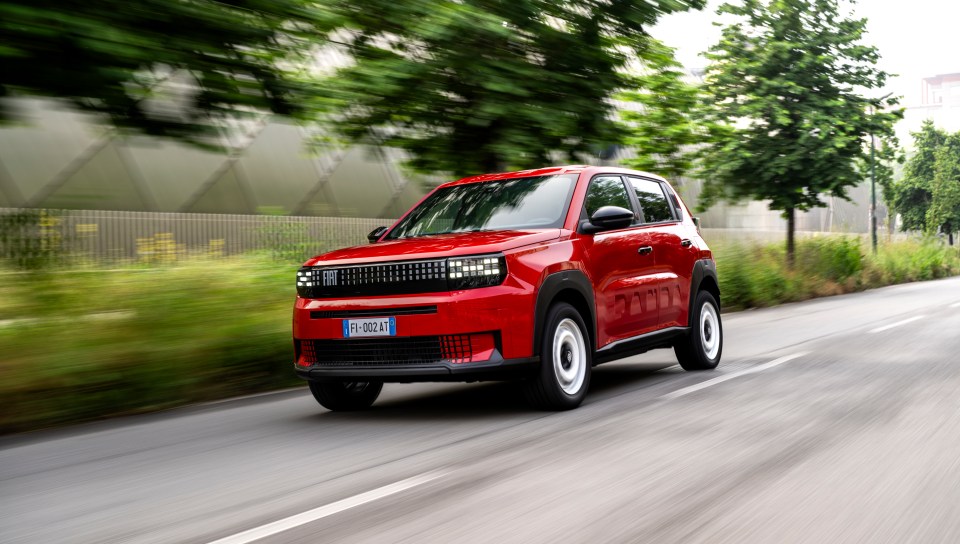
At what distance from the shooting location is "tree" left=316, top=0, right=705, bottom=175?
982 cm

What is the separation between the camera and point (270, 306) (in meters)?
10.4

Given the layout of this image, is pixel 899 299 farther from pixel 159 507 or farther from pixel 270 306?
pixel 159 507

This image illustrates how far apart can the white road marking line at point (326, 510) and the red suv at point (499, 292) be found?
1.52m

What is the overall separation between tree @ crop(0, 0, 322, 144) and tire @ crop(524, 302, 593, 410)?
2.64 m

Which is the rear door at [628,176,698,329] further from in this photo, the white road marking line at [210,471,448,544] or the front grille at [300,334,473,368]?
the white road marking line at [210,471,448,544]

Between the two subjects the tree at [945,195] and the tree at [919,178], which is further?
the tree at [919,178]

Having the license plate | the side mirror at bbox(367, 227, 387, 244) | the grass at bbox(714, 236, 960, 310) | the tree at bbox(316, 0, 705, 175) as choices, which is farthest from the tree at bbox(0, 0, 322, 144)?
the grass at bbox(714, 236, 960, 310)

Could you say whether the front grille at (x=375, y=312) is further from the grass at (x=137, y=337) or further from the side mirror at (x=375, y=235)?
the grass at (x=137, y=337)

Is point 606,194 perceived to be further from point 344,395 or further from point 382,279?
point 344,395

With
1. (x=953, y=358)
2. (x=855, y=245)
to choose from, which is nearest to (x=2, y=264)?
(x=953, y=358)

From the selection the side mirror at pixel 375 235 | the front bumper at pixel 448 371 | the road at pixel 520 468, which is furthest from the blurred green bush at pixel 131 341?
the front bumper at pixel 448 371

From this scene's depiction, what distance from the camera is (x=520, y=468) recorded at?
17.6ft

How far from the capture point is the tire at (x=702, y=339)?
9406 millimetres

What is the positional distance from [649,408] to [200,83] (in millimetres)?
3830
